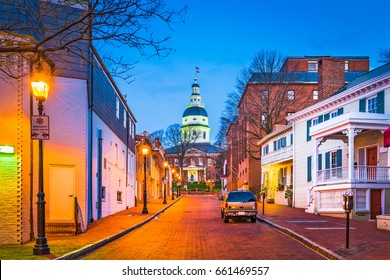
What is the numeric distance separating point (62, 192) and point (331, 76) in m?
21.9

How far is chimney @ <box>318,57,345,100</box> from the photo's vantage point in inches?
1267

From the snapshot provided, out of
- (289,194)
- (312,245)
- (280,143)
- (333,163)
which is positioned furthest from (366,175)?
(280,143)

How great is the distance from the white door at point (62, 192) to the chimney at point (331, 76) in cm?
2076

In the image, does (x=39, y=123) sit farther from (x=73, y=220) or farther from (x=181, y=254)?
(x=73, y=220)

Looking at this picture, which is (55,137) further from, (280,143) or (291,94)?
(291,94)

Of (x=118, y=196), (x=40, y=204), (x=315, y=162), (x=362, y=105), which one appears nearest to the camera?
(x=40, y=204)

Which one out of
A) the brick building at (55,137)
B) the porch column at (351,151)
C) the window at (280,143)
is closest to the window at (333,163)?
the porch column at (351,151)

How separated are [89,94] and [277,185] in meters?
28.0

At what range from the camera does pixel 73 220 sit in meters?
15.7

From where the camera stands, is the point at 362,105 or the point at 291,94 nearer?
the point at 362,105

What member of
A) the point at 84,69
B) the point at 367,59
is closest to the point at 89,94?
the point at 84,69

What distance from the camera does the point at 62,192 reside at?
16062mm

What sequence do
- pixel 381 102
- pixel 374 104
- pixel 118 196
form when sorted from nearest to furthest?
pixel 381 102 → pixel 374 104 → pixel 118 196

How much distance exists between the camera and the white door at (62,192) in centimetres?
1583
